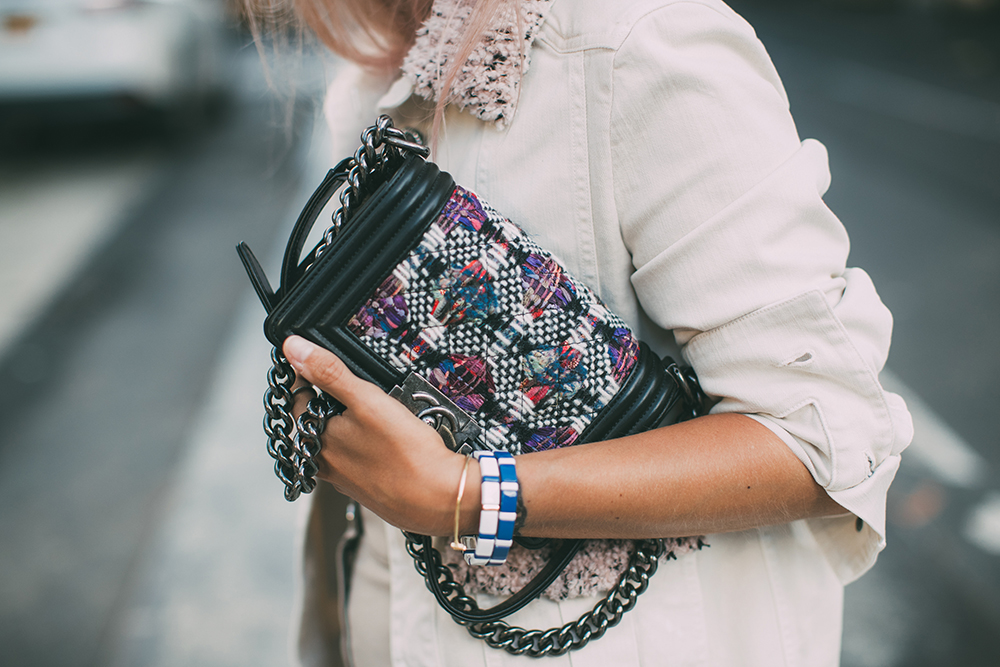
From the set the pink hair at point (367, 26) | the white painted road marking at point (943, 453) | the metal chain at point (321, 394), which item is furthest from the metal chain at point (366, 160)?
the white painted road marking at point (943, 453)

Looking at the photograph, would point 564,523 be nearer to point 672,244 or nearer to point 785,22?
point 672,244

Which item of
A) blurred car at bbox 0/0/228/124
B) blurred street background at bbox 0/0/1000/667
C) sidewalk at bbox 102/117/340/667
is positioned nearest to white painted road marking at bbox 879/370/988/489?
blurred street background at bbox 0/0/1000/667

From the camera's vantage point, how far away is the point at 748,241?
762 millimetres

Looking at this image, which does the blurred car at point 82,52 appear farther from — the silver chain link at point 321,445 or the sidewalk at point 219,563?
the silver chain link at point 321,445

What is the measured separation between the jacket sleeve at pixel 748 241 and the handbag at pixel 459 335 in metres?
0.11

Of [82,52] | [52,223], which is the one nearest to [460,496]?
[52,223]

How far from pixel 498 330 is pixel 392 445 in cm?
18

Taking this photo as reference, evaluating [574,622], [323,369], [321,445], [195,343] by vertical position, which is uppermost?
[323,369]

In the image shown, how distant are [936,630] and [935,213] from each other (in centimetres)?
412

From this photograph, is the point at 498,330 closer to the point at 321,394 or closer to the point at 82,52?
the point at 321,394

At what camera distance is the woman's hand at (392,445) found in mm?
780

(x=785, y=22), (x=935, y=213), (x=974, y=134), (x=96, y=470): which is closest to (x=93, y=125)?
Result: (x=96, y=470)

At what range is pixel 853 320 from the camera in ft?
2.59

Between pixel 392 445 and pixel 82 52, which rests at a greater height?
pixel 82 52
